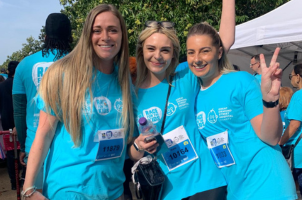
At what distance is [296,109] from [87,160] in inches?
105

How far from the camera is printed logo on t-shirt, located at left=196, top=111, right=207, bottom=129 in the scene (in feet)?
6.76

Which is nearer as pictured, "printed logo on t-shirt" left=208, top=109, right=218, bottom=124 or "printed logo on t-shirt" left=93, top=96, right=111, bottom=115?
"printed logo on t-shirt" left=93, top=96, right=111, bottom=115

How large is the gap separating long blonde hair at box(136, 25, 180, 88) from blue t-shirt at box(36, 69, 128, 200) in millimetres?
563

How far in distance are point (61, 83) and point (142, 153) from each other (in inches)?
30.2

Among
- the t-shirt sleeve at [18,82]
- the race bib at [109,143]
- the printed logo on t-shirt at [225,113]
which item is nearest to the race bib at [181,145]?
the printed logo on t-shirt at [225,113]

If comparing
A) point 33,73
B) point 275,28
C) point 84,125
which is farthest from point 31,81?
point 275,28

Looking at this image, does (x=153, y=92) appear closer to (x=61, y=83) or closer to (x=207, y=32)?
(x=207, y=32)

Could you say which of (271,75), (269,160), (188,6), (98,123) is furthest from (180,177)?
(188,6)

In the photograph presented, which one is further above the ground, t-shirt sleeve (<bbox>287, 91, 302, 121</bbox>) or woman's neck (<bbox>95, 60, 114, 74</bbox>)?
woman's neck (<bbox>95, 60, 114, 74</bbox>)

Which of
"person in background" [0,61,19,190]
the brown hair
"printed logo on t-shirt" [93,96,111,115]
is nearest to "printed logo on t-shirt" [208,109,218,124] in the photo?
"printed logo on t-shirt" [93,96,111,115]

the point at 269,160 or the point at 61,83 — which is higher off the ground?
the point at 61,83

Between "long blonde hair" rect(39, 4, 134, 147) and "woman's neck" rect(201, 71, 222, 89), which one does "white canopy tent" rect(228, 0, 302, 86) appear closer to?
"woman's neck" rect(201, 71, 222, 89)

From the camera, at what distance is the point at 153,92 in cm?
217

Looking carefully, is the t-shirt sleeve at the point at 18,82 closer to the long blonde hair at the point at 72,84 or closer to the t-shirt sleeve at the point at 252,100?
the long blonde hair at the point at 72,84
